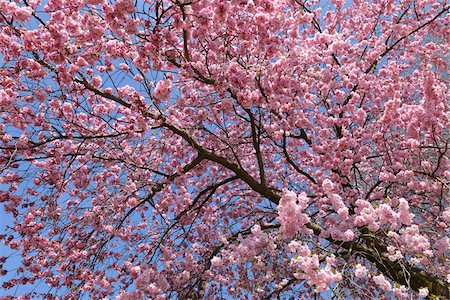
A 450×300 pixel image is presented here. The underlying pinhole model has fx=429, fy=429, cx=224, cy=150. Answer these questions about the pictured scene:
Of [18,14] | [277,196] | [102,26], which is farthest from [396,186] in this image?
[18,14]

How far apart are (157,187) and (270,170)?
275 centimetres

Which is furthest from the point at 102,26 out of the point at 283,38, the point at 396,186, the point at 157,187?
the point at 396,186

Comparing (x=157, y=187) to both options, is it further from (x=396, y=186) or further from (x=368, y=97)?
(x=368, y=97)

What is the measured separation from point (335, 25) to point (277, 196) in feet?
13.9

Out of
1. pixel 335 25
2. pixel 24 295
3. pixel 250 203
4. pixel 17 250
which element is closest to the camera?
pixel 24 295

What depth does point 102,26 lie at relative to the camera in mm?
5094

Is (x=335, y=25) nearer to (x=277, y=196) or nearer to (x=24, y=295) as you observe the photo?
(x=277, y=196)

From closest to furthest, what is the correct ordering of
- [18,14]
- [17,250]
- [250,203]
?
[18,14] < [17,250] < [250,203]

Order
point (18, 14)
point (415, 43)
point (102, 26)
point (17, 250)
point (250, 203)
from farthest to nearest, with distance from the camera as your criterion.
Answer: point (415, 43) → point (250, 203) → point (17, 250) → point (102, 26) → point (18, 14)

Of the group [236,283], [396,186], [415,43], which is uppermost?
[415,43]

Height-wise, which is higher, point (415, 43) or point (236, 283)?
point (415, 43)

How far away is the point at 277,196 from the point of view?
600cm

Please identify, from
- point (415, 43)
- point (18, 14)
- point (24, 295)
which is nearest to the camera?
point (18, 14)

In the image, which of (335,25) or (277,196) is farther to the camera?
(335,25)
